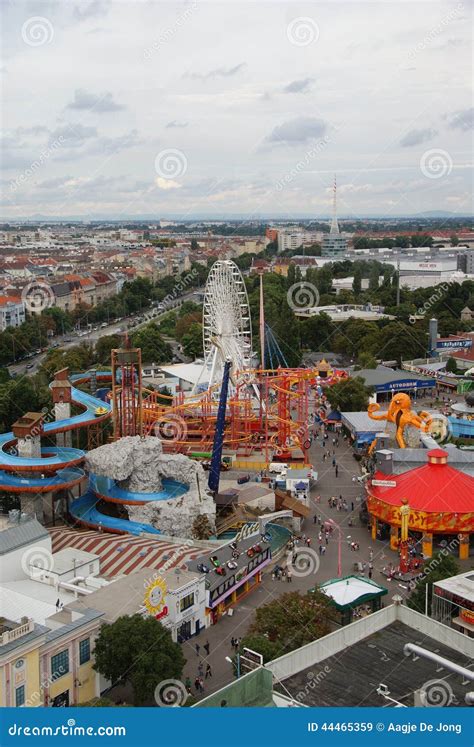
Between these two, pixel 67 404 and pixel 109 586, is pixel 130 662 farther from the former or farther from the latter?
pixel 67 404

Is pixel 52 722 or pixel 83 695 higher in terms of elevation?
pixel 52 722

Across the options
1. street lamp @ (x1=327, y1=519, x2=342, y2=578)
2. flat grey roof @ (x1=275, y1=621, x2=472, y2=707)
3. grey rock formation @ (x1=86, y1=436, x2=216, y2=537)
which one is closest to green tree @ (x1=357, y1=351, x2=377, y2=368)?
street lamp @ (x1=327, y1=519, x2=342, y2=578)

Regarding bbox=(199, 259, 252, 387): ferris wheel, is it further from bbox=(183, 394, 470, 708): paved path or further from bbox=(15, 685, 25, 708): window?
bbox=(15, 685, 25, 708): window

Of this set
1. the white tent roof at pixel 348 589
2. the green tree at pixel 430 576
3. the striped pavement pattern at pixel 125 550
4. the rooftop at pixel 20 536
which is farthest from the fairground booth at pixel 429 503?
the rooftop at pixel 20 536

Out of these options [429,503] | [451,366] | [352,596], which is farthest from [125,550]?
[451,366]

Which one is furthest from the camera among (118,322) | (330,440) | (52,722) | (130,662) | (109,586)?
(118,322)

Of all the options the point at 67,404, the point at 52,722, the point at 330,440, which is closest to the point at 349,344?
the point at 330,440
